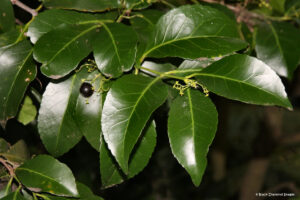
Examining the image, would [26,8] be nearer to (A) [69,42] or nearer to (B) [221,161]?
(A) [69,42]

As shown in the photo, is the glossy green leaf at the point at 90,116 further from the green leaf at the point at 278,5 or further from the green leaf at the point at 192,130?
the green leaf at the point at 278,5

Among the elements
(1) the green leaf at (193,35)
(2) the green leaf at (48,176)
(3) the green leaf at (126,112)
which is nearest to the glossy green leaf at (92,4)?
(1) the green leaf at (193,35)

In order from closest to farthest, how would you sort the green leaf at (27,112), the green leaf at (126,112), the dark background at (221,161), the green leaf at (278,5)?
the green leaf at (126,112) < the green leaf at (27,112) < the green leaf at (278,5) < the dark background at (221,161)

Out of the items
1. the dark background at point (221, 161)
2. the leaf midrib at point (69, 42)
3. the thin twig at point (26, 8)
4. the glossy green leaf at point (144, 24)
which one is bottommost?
the dark background at point (221, 161)

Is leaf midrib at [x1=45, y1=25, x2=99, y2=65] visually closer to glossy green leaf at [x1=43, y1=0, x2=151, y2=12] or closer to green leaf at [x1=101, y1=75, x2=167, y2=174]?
glossy green leaf at [x1=43, y1=0, x2=151, y2=12]

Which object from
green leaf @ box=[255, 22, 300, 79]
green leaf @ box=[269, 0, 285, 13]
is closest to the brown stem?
green leaf @ box=[255, 22, 300, 79]

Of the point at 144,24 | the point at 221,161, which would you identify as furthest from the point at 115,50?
the point at 221,161
